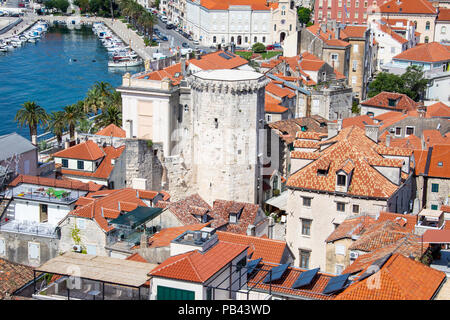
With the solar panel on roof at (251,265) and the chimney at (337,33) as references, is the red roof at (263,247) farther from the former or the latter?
the chimney at (337,33)

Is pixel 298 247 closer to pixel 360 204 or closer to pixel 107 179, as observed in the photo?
pixel 360 204

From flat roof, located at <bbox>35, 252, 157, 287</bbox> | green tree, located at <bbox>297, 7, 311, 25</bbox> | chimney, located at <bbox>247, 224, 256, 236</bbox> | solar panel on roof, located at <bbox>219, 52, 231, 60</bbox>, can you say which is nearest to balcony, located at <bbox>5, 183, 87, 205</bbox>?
chimney, located at <bbox>247, 224, 256, 236</bbox>

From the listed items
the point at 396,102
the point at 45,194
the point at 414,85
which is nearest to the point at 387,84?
the point at 414,85


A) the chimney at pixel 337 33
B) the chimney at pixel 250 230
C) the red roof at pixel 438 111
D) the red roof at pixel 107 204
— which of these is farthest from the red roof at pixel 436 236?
the chimney at pixel 337 33

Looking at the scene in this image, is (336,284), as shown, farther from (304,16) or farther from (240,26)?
(304,16)

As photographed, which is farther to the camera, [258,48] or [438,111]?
[258,48]
